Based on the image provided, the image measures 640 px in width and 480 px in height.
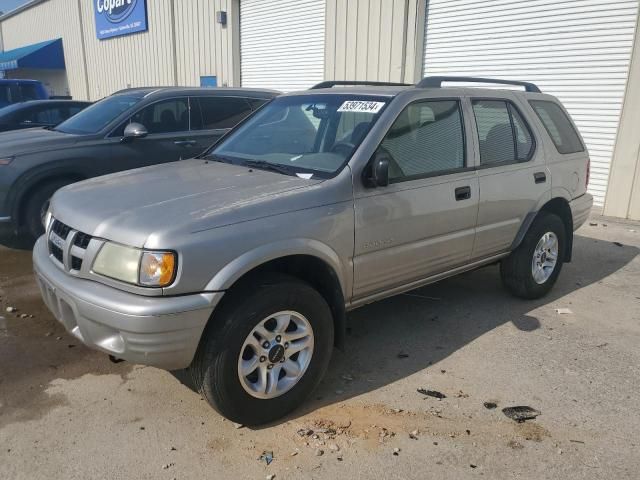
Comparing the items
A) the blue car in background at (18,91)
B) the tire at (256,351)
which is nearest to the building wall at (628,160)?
the tire at (256,351)

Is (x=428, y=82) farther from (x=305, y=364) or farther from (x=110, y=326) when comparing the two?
(x=110, y=326)

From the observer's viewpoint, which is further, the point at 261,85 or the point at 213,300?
the point at 261,85

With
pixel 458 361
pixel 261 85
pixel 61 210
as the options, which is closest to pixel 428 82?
pixel 458 361

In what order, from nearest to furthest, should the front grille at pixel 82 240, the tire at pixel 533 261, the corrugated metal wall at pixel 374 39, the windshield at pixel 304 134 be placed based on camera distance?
1. the front grille at pixel 82 240
2. the windshield at pixel 304 134
3. the tire at pixel 533 261
4. the corrugated metal wall at pixel 374 39

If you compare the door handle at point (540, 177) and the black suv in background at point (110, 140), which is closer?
the door handle at point (540, 177)

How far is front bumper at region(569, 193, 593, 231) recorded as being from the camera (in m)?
5.07

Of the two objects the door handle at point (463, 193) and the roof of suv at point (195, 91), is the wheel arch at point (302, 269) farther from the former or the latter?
the roof of suv at point (195, 91)

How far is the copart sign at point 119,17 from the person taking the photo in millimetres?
18589

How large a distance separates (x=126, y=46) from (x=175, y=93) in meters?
15.6

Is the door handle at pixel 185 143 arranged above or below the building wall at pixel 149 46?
below

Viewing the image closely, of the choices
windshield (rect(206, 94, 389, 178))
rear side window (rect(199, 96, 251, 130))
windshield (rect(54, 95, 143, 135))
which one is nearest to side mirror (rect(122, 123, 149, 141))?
windshield (rect(54, 95, 143, 135))

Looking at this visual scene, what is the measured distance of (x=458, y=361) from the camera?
3.79 metres

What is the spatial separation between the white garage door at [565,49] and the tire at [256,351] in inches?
279

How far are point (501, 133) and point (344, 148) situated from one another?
5.36 ft
